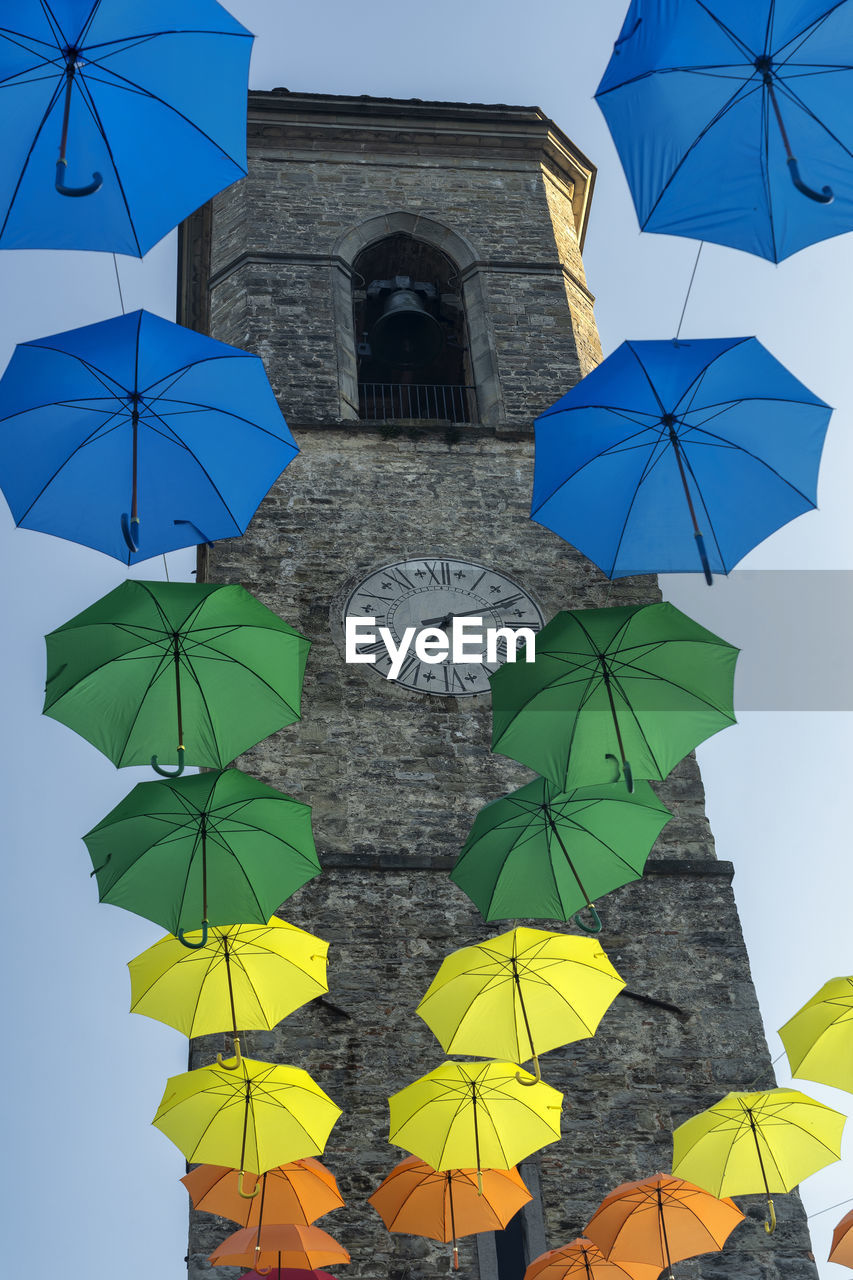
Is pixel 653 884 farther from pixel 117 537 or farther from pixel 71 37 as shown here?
pixel 71 37

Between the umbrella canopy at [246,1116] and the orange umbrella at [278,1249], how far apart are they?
299mm

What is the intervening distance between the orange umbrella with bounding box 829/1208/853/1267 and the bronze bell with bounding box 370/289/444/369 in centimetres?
945

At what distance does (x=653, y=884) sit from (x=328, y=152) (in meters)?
9.54

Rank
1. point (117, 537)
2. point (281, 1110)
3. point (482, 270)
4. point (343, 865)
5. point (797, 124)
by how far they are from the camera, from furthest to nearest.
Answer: point (482, 270), point (343, 865), point (117, 537), point (281, 1110), point (797, 124)

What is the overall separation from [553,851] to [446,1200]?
6.02 ft

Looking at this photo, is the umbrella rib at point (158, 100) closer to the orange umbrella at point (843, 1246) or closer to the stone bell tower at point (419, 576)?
the stone bell tower at point (419, 576)

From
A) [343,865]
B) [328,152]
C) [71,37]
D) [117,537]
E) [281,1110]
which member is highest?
[328,152]

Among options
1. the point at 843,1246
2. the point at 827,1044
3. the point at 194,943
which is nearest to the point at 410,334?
the point at 194,943

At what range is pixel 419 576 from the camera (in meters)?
13.0

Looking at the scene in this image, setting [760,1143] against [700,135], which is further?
[760,1143]

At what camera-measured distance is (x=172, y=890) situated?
812 cm

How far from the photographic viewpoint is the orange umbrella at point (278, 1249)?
7645mm

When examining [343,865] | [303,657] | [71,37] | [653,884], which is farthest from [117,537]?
[653,884]

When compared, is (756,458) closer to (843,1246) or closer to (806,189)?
(806,189)
